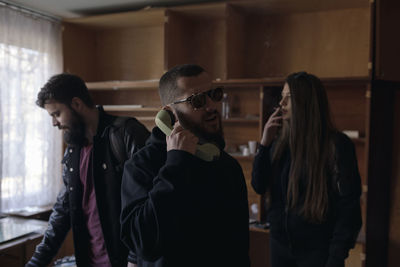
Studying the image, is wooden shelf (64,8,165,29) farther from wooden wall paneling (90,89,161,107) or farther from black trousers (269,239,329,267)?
black trousers (269,239,329,267)

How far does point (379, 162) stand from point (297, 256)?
1.45 meters

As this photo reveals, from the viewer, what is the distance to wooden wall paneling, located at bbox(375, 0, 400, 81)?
8.84ft

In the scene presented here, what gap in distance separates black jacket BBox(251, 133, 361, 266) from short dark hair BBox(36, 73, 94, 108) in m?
1.12

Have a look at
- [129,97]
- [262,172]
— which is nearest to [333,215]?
[262,172]

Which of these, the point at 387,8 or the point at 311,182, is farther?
the point at 387,8

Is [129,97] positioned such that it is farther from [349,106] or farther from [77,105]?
[349,106]

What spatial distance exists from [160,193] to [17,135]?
9.25 feet

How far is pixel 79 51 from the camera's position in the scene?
381 centimetres

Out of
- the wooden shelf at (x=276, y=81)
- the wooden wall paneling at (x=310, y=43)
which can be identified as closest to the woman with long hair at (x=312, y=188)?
the wooden shelf at (x=276, y=81)

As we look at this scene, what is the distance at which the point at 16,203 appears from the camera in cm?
339

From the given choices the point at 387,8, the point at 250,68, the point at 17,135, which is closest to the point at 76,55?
the point at 17,135

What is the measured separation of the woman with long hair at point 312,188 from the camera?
66.7 inches

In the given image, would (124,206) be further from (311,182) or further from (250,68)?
(250,68)

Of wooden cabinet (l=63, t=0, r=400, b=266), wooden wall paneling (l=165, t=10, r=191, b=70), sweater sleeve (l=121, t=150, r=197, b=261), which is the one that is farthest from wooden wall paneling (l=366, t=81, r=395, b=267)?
sweater sleeve (l=121, t=150, r=197, b=261)
